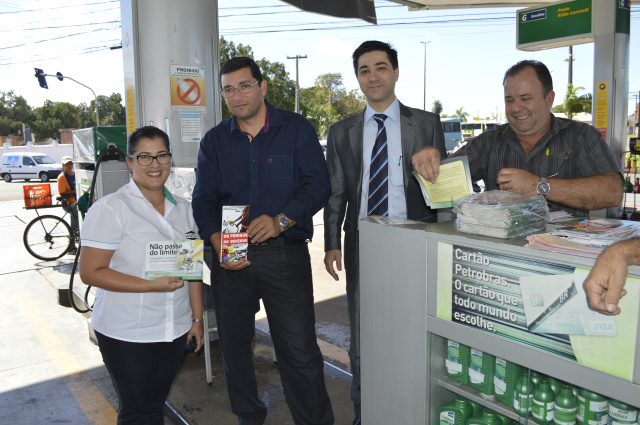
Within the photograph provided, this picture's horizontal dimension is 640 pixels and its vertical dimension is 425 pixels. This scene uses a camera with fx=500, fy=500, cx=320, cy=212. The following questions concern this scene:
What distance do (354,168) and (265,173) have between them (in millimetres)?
580

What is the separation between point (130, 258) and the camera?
7.80 feet

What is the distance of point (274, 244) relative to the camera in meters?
2.85

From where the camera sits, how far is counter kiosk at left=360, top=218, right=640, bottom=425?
1.57 m

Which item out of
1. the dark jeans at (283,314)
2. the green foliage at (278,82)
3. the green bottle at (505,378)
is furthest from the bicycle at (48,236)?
the green foliage at (278,82)

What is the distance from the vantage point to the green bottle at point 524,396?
1866mm

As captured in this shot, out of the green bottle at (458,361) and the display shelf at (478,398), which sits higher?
the green bottle at (458,361)

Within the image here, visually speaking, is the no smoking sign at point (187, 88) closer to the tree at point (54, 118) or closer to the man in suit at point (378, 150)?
the man in suit at point (378, 150)

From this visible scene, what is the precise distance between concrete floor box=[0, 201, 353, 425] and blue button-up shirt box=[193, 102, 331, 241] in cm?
147

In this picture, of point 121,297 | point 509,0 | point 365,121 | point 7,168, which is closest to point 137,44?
point 365,121

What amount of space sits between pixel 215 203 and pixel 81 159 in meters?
3.58

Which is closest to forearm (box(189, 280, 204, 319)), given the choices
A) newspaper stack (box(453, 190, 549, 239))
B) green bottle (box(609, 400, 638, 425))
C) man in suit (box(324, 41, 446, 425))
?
man in suit (box(324, 41, 446, 425))

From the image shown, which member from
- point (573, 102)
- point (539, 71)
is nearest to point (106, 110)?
point (573, 102)

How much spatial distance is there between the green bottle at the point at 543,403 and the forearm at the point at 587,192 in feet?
2.90

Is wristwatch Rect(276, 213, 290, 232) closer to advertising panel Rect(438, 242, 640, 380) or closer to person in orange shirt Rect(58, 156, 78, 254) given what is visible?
advertising panel Rect(438, 242, 640, 380)
